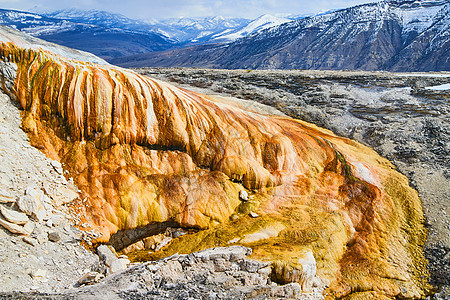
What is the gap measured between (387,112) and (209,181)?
22.7m

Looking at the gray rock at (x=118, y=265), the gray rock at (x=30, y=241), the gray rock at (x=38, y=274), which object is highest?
the gray rock at (x=30, y=241)

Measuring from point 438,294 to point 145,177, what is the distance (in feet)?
53.9

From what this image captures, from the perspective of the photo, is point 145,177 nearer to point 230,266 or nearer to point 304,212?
point 230,266

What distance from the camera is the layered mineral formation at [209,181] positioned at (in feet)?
49.2

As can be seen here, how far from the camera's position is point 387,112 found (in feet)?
99.4

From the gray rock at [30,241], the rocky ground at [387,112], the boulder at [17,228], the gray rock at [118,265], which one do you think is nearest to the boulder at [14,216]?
the boulder at [17,228]

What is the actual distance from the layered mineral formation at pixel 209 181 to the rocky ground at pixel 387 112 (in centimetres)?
105

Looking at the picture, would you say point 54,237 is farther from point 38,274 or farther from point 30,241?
point 38,274

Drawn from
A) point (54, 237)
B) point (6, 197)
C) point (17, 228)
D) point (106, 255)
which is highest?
point (6, 197)

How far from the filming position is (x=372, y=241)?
16.7 m

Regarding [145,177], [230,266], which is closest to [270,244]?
[230,266]

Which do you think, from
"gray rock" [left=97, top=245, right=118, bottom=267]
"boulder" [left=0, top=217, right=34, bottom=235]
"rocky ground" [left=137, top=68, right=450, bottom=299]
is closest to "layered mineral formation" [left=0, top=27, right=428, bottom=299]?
"gray rock" [left=97, top=245, right=118, bottom=267]

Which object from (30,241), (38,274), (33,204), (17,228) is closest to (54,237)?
(30,241)

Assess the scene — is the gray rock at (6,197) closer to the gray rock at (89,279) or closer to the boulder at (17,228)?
the boulder at (17,228)
